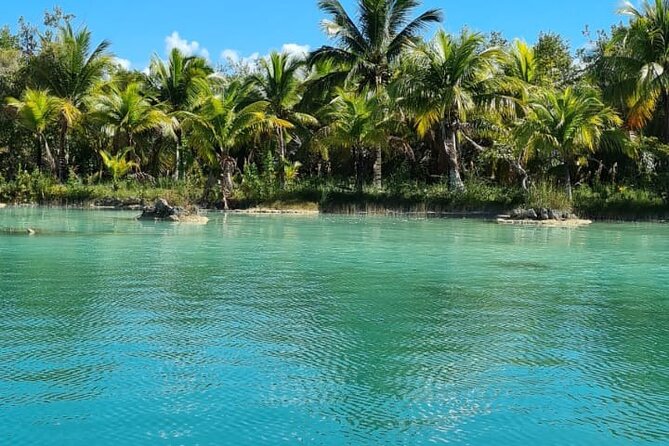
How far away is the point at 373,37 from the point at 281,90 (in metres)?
4.59

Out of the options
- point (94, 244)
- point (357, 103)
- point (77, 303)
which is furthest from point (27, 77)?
point (77, 303)

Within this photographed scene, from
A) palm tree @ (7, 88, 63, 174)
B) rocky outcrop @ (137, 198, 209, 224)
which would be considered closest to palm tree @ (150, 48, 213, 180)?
palm tree @ (7, 88, 63, 174)

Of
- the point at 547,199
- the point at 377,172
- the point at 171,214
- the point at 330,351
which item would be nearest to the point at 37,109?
the point at 171,214

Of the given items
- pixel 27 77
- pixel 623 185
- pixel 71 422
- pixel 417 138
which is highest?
pixel 27 77

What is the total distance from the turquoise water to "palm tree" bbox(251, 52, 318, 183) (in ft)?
61.1

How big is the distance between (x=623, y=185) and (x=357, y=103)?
358 inches

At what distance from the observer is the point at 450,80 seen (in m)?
23.1

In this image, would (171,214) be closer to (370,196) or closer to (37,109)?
(370,196)

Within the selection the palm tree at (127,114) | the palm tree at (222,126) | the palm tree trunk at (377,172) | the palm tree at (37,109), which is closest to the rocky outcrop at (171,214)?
the palm tree at (222,126)

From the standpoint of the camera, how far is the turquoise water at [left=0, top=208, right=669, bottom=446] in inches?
144

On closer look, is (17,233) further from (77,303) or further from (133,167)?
(133,167)

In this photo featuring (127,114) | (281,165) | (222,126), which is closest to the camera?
(222,126)

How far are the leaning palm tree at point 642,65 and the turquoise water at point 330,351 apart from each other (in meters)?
13.0

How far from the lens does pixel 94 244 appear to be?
40.7ft
